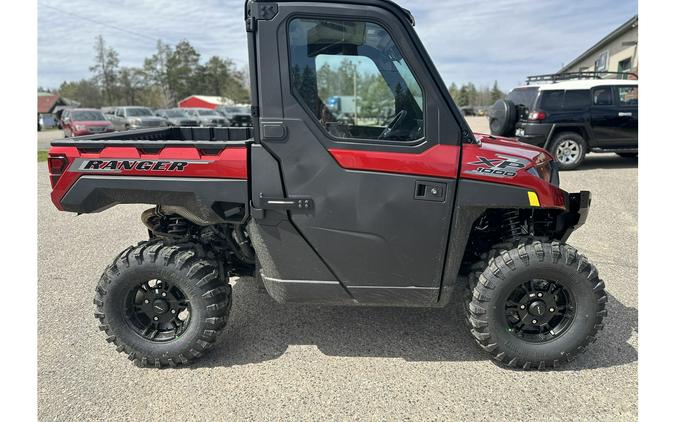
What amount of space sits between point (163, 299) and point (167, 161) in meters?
1.00

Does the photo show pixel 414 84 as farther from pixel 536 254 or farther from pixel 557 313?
pixel 557 313

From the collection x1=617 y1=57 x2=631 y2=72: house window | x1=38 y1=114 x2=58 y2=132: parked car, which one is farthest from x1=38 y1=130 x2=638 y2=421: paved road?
x1=38 y1=114 x2=58 y2=132: parked car

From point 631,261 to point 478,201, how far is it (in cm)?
328

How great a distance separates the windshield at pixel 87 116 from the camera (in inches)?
806

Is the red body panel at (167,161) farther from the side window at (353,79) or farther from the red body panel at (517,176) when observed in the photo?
the red body panel at (517,176)

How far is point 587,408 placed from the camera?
254 centimetres

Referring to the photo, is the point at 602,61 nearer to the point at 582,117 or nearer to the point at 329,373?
the point at 582,117

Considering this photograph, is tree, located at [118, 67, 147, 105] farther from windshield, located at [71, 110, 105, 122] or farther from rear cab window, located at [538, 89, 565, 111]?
rear cab window, located at [538, 89, 565, 111]

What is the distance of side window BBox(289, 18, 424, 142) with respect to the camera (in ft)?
8.57

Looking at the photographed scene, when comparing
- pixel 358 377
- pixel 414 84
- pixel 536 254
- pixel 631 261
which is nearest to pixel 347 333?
pixel 358 377

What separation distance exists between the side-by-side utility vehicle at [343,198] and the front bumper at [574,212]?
2cm

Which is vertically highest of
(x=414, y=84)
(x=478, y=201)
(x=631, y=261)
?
(x=414, y=84)

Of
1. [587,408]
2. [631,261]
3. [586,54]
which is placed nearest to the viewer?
[587,408]

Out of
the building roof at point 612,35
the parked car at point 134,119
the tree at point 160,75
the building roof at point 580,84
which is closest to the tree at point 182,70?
the tree at point 160,75
